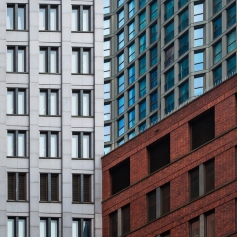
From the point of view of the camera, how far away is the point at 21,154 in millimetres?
112875

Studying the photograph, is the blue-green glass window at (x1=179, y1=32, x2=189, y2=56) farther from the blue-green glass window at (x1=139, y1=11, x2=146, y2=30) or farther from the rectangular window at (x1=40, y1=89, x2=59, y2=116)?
the rectangular window at (x1=40, y1=89, x2=59, y2=116)

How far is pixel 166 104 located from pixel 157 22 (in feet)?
39.1

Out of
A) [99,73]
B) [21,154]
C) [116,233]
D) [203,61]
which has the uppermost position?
[203,61]

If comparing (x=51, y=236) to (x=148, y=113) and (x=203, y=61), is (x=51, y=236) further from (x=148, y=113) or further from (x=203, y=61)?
(x=148, y=113)

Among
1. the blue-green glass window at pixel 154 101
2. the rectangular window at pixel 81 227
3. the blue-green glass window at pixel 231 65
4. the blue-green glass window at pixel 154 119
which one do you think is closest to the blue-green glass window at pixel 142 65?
the blue-green glass window at pixel 154 101

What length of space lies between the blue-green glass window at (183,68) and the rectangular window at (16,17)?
51.1 metres

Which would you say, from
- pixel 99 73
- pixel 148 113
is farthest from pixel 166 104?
pixel 99 73

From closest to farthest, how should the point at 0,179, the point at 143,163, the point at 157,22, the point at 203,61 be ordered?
the point at 143,163 < the point at 0,179 < the point at 203,61 < the point at 157,22

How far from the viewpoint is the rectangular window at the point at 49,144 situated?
112938mm

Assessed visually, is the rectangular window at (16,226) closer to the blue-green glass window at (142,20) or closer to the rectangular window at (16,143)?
the rectangular window at (16,143)

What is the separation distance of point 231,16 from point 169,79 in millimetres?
17375

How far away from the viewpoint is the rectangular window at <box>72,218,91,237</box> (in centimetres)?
11114

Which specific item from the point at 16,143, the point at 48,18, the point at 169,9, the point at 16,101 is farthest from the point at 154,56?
the point at 16,143

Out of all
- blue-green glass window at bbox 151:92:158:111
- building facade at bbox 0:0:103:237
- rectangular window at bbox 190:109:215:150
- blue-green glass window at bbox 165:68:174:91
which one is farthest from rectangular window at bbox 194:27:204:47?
rectangular window at bbox 190:109:215:150
